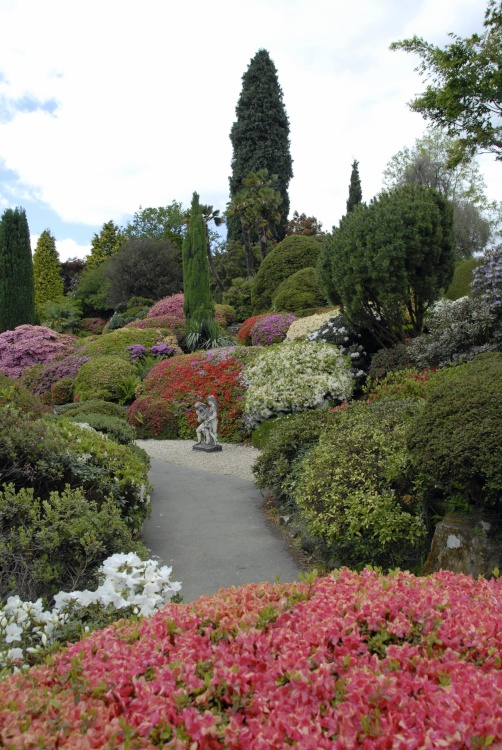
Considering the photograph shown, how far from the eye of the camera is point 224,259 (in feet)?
123

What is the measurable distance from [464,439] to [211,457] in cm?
668

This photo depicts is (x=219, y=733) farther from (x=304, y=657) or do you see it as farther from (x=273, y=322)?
(x=273, y=322)

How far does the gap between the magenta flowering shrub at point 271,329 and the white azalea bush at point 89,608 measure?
14808mm

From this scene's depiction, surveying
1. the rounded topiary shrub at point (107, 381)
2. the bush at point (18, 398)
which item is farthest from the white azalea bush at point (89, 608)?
the rounded topiary shrub at point (107, 381)

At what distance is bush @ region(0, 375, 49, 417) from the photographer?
5706mm

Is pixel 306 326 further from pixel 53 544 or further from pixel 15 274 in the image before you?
pixel 15 274

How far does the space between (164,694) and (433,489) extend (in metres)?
3.80

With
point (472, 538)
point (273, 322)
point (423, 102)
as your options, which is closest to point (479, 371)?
point (472, 538)

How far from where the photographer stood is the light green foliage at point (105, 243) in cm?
4706

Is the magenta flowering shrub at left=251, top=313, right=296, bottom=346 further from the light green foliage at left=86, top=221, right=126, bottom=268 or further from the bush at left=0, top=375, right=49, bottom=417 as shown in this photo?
the light green foliage at left=86, top=221, right=126, bottom=268

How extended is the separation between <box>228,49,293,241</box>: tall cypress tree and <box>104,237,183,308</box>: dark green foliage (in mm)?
6208

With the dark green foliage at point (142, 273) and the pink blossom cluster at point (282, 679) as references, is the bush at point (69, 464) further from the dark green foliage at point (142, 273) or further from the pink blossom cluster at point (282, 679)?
the dark green foliage at point (142, 273)

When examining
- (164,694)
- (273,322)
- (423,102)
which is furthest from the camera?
(273,322)

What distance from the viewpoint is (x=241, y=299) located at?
28.0 metres
